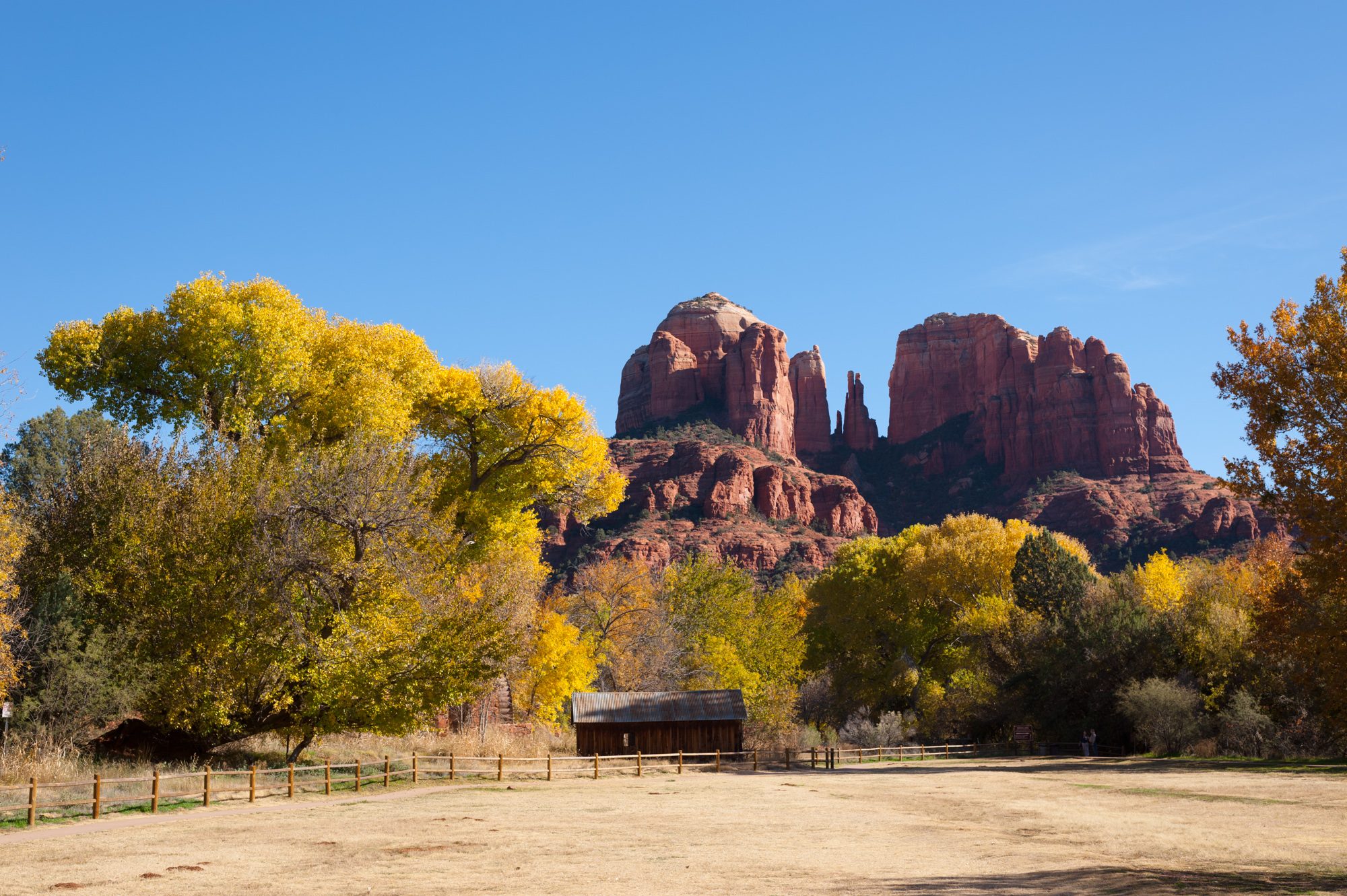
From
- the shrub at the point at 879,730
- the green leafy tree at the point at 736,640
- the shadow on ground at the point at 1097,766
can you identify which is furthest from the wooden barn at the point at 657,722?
the shrub at the point at 879,730

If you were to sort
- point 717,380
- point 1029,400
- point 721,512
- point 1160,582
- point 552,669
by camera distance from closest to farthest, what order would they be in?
point 552,669
point 1160,582
point 721,512
point 1029,400
point 717,380

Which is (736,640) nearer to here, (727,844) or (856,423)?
(727,844)

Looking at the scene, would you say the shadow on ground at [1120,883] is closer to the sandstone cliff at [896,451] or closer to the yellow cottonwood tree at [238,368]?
the yellow cottonwood tree at [238,368]

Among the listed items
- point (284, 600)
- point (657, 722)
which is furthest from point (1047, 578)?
point (284, 600)

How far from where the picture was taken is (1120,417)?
515 ft

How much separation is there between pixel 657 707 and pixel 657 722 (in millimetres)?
722

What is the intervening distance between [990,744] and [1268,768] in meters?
22.7

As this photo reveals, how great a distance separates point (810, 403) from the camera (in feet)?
628

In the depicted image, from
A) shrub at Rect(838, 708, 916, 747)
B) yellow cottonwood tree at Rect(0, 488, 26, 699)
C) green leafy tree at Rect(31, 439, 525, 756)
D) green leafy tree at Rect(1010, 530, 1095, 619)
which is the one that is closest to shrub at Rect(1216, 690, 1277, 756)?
green leafy tree at Rect(1010, 530, 1095, 619)

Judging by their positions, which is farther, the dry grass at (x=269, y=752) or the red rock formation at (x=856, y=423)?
the red rock formation at (x=856, y=423)

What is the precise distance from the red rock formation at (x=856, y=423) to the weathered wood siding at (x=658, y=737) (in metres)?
147

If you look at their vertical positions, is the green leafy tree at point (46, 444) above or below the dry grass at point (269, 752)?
above

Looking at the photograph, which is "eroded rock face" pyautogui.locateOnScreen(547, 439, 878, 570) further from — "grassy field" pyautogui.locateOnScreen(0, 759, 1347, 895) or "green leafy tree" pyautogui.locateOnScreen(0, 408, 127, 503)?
"grassy field" pyautogui.locateOnScreen(0, 759, 1347, 895)

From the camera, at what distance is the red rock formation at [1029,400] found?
157000 millimetres
